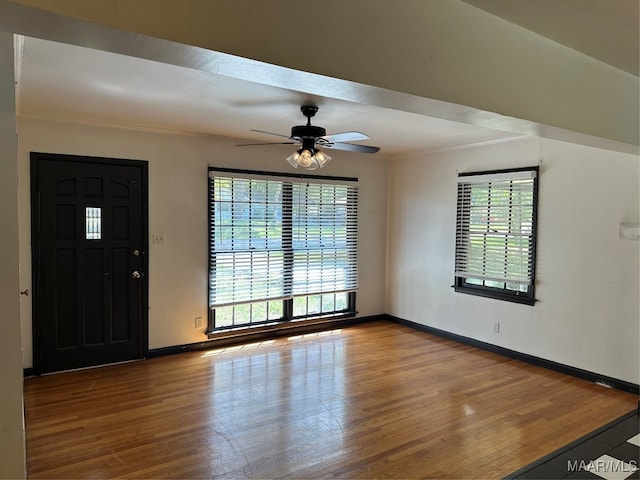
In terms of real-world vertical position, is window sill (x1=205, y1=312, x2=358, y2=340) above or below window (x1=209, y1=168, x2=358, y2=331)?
below

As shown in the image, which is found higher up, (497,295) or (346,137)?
(346,137)

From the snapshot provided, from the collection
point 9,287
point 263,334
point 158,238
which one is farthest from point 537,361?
point 9,287

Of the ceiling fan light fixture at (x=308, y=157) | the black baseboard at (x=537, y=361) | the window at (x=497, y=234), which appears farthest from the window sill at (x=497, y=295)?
the ceiling fan light fixture at (x=308, y=157)

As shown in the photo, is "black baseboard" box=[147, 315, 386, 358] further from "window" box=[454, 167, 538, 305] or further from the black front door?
"window" box=[454, 167, 538, 305]

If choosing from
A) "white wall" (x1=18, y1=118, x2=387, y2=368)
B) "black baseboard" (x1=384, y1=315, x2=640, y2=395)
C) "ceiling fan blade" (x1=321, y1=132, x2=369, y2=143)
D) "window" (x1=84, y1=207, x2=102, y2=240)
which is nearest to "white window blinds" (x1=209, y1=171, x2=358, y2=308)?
"white wall" (x1=18, y1=118, x2=387, y2=368)

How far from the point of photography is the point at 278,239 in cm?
529

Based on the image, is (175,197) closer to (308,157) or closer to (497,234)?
(308,157)

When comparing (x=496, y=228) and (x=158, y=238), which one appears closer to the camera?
(x=158, y=238)

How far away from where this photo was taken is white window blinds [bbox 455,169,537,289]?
179 inches

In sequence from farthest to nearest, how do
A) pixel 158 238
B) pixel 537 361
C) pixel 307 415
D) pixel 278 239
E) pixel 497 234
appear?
pixel 278 239 < pixel 497 234 < pixel 158 238 < pixel 537 361 < pixel 307 415

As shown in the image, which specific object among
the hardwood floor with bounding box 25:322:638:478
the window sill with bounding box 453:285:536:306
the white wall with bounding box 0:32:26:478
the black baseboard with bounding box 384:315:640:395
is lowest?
the hardwood floor with bounding box 25:322:638:478

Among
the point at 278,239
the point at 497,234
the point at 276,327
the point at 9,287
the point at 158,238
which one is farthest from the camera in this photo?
the point at 276,327

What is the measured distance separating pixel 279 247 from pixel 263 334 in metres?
1.09

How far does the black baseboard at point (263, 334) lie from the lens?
15.5 ft
